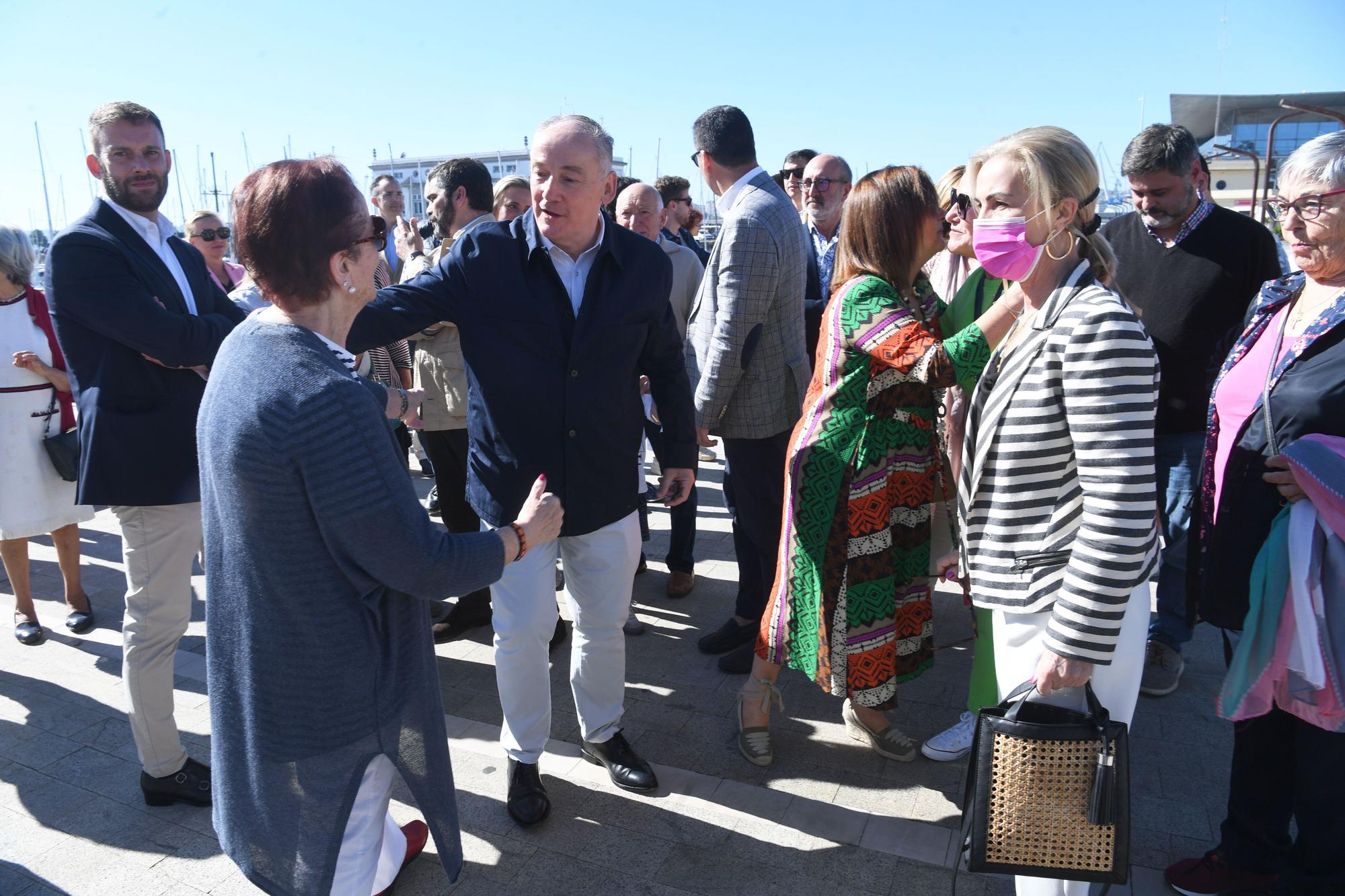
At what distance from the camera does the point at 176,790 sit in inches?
115

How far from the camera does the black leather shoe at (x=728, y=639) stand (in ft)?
13.4

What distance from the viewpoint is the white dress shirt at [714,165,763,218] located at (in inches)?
143

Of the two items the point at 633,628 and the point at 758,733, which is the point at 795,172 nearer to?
the point at 633,628

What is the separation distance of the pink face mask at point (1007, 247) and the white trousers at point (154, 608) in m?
2.62

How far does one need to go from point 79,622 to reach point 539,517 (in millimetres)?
3899

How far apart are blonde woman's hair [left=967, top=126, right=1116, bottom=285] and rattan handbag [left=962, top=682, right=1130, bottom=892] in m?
1.00

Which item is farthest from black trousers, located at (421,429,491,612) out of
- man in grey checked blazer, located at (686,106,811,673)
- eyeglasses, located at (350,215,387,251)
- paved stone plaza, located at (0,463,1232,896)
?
eyeglasses, located at (350,215,387,251)

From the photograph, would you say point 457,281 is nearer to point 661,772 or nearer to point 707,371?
point 707,371

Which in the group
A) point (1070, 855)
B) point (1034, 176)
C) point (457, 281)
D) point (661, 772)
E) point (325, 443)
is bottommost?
point (661, 772)

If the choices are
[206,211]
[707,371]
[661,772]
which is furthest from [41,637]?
[707,371]

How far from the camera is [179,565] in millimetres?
2893

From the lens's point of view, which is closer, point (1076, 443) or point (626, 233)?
point (1076, 443)

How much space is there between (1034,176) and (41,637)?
5002mm

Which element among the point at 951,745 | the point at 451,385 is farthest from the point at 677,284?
the point at 951,745
